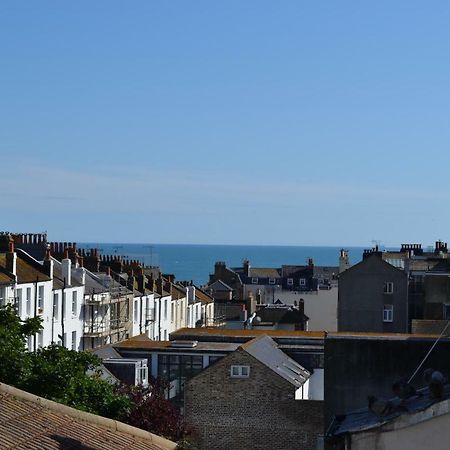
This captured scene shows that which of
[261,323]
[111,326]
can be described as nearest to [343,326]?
[261,323]

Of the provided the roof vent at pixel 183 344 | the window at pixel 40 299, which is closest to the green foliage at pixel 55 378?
the roof vent at pixel 183 344

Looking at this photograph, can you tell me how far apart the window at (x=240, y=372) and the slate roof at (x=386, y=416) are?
26.6 m

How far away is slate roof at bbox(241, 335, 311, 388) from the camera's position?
1574 inches

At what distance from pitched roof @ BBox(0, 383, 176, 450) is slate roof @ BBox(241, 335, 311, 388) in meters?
25.1

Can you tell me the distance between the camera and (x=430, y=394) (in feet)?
38.2

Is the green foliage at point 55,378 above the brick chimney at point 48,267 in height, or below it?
below

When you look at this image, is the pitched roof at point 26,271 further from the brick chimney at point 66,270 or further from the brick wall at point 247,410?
the brick wall at point 247,410

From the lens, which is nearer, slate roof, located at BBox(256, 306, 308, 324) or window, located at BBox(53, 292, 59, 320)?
window, located at BBox(53, 292, 59, 320)

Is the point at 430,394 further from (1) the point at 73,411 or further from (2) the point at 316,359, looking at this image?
(2) the point at 316,359

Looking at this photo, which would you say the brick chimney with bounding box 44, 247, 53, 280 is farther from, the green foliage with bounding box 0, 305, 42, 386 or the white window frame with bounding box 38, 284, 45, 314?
the green foliage with bounding box 0, 305, 42, 386

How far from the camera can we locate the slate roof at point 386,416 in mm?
11148

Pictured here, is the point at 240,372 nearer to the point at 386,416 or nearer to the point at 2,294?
the point at 2,294

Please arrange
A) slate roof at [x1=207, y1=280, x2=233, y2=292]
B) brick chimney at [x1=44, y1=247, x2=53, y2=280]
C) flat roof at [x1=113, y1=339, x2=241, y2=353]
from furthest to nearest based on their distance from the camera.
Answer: slate roof at [x1=207, y1=280, x2=233, y2=292], brick chimney at [x1=44, y1=247, x2=53, y2=280], flat roof at [x1=113, y1=339, x2=241, y2=353]

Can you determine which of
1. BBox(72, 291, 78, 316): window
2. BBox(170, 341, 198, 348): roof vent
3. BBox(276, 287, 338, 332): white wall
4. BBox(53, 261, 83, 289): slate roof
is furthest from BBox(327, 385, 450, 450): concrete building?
BBox(276, 287, 338, 332): white wall
